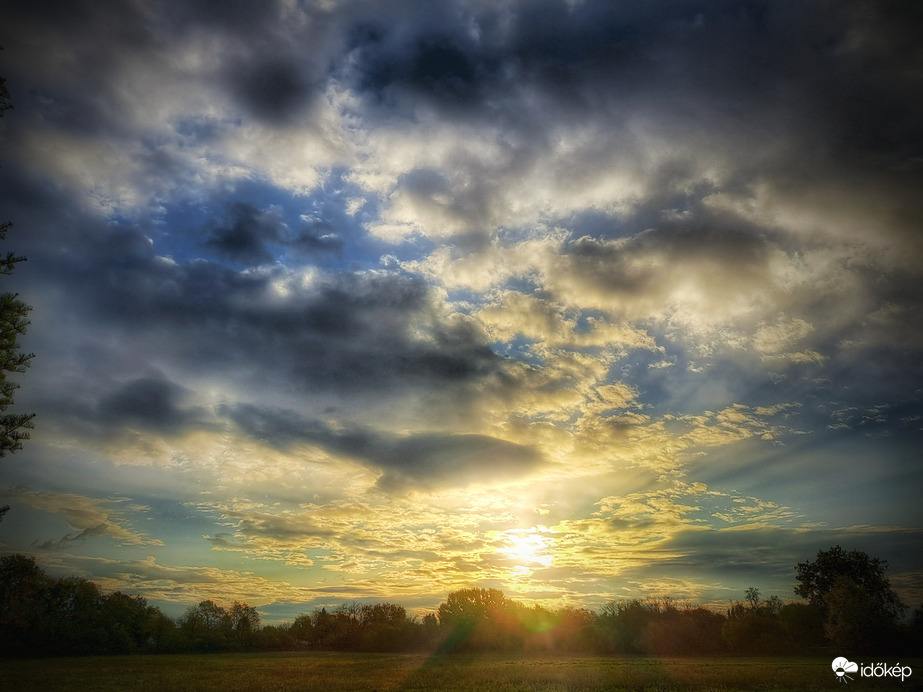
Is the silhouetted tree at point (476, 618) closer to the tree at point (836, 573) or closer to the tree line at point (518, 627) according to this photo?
the tree line at point (518, 627)

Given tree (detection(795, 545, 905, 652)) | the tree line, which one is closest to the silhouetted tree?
the tree line

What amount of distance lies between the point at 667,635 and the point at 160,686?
103045 millimetres

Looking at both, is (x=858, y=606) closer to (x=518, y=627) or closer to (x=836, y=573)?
(x=836, y=573)

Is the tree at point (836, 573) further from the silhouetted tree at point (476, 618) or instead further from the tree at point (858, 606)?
the silhouetted tree at point (476, 618)

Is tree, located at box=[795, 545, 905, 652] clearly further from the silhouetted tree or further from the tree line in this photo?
the silhouetted tree

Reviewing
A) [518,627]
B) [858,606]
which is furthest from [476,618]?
[858,606]

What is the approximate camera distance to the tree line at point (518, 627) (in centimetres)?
7936

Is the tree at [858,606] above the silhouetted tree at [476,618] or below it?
above

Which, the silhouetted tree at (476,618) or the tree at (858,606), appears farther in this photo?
the silhouetted tree at (476,618)

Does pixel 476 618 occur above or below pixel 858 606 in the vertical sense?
below

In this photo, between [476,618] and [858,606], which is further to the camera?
[476,618]

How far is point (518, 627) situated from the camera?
4515 inches

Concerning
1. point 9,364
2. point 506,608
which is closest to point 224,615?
point 506,608

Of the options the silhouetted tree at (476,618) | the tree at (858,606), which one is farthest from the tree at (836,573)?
the silhouetted tree at (476,618)
